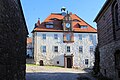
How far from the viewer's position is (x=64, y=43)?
42125 millimetres

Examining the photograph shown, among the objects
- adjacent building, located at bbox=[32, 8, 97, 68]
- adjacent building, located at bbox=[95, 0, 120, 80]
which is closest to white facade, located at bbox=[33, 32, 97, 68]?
adjacent building, located at bbox=[32, 8, 97, 68]

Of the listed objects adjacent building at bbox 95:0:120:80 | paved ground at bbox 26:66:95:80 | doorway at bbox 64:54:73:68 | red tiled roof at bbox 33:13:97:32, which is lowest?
paved ground at bbox 26:66:95:80

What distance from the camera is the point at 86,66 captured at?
138 feet

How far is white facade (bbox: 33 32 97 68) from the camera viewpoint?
4147cm

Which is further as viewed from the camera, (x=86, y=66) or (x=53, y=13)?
(x=53, y=13)

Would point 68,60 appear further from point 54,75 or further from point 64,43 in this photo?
point 54,75

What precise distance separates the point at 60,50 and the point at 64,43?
165 cm

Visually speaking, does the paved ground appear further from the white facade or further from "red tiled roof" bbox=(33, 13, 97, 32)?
"red tiled roof" bbox=(33, 13, 97, 32)

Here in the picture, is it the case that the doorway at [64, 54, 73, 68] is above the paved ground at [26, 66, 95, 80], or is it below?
above

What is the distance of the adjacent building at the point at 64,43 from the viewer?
41469 mm

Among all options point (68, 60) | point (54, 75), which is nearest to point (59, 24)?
point (68, 60)

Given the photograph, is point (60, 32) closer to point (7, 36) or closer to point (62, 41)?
point (62, 41)

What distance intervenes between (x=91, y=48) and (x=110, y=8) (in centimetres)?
2748

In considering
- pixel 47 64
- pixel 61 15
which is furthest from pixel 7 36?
pixel 61 15
